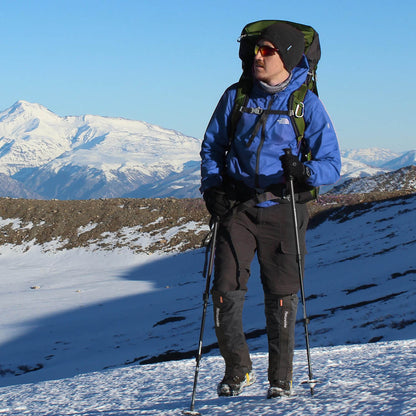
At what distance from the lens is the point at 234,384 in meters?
5.03

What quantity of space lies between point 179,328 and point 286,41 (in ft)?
43.5

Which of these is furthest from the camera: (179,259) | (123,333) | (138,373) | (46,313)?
(179,259)

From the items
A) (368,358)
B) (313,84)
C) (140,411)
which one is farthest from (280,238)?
(368,358)

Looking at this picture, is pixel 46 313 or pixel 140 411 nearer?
pixel 140 411

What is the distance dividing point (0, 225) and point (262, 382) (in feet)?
Result: 127

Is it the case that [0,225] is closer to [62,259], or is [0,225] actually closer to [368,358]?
[62,259]

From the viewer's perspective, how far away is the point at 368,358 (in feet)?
21.4

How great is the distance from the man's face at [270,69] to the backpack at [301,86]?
0.56 ft

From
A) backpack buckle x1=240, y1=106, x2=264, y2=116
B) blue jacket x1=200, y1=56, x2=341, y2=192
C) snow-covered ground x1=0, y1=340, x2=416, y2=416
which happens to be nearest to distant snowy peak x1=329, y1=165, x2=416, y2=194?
snow-covered ground x1=0, y1=340, x2=416, y2=416

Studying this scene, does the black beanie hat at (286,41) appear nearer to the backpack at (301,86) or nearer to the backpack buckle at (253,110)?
the backpack at (301,86)

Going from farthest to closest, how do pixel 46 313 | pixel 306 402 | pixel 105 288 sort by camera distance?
1. pixel 105 288
2. pixel 46 313
3. pixel 306 402

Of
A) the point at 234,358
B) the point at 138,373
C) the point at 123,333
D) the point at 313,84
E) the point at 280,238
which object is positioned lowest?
the point at 123,333

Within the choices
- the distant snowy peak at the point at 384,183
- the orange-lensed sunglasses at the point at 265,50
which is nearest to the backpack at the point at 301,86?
the orange-lensed sunglasses at the point at 265,50

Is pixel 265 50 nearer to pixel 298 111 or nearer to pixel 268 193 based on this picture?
pixel 298 111
